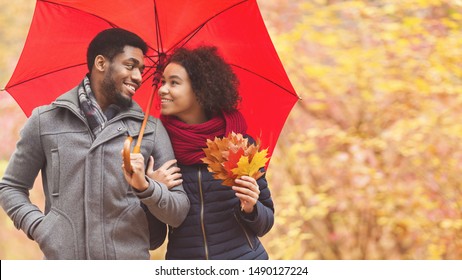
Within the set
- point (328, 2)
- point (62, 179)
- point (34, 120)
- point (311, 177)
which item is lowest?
point (311, 177)

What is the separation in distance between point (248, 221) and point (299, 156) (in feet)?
11.9

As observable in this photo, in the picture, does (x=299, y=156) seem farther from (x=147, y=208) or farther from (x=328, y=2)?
(x=147, y=208)

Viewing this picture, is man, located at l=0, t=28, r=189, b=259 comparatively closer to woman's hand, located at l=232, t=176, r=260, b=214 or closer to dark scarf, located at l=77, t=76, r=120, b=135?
dark scarf, located at l=77, t=76, r=120, b=135

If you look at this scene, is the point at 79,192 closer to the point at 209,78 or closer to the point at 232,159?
the point at 232,159

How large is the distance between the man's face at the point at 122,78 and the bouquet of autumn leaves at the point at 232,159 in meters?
0.37

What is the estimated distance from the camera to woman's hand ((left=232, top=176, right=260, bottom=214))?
2459mm

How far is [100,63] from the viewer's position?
8.27ft

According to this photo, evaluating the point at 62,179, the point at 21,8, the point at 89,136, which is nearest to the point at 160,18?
the point at 89,136

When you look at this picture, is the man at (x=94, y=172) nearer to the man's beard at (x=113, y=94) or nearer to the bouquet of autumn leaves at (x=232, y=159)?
the man's beard at (x=113, y=94)

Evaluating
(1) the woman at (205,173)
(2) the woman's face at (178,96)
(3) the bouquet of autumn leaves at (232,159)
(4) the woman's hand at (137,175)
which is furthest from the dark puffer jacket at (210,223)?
(4) the woman's hand at (137,175)

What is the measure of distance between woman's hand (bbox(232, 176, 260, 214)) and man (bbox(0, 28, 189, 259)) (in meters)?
0.22

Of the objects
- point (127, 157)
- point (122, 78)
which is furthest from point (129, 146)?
point (122, 78)

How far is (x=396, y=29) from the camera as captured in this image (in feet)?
18.4

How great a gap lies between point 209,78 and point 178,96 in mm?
168
